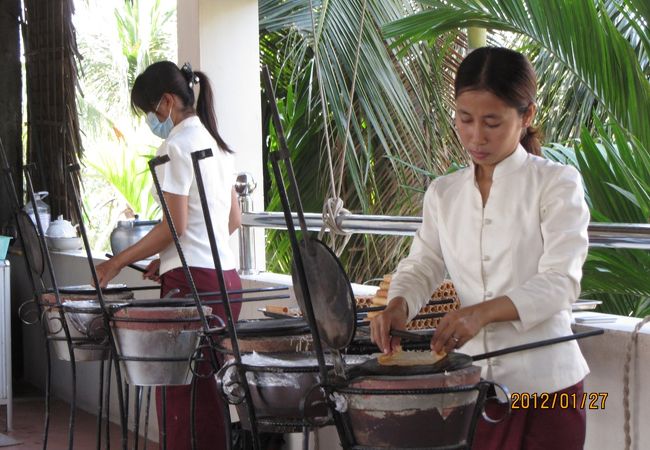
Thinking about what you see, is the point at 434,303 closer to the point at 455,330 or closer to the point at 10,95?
the point at 455,330

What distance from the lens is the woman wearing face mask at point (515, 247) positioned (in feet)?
5.94

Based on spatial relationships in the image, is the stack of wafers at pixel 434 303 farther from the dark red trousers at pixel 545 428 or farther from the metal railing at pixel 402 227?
the dark red trousers at pixel 545 428

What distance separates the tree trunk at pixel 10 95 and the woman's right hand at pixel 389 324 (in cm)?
461

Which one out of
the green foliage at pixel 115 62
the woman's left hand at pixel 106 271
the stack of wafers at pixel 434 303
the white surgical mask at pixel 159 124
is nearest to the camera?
the stack of wafers at pixel 434 303

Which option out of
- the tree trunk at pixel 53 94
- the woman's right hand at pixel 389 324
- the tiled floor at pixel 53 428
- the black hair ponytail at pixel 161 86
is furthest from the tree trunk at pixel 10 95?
the woman's right hand at pixel 389 324

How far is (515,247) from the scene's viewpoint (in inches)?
73.0

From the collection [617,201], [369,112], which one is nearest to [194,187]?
[617,201]

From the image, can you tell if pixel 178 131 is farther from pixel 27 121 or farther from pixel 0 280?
pixel 27 121

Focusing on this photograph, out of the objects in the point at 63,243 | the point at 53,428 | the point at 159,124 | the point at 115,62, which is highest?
the point at 115,62

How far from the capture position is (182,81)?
327 centimetres

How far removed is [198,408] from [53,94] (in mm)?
3553

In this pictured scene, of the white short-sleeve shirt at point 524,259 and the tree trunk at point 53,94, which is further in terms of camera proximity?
the tree trunk at point 53,94

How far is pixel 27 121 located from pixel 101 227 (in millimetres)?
12529

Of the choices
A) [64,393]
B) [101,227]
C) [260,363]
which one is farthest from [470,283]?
[101,227]
